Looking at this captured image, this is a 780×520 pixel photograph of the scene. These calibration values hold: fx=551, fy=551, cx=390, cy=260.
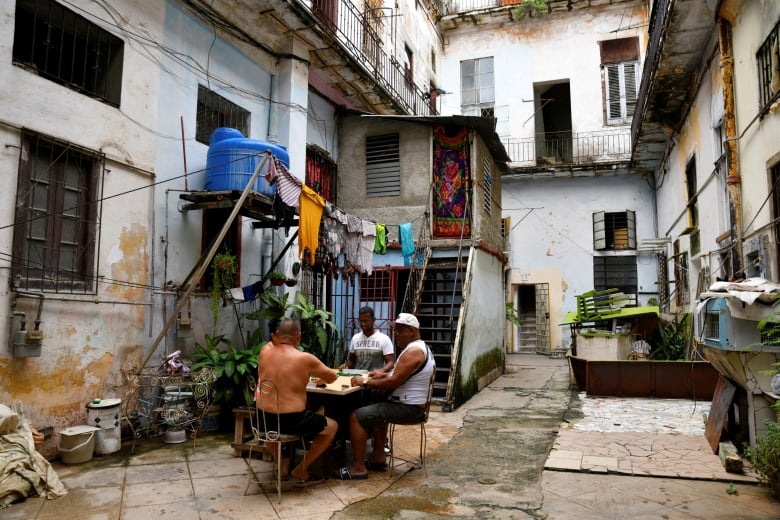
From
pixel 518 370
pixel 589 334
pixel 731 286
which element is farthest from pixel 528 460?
pixel 518 370

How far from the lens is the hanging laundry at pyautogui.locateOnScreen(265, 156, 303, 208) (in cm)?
741

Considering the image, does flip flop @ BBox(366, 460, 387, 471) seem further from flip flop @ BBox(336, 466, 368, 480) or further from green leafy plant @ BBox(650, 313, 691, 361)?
green leafy plant @ BBox(650, 313, 691, 361)

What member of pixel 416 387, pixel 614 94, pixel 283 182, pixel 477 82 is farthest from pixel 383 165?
pixel 614 94

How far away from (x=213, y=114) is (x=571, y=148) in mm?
15364

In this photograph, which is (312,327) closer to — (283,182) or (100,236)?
(283,182)

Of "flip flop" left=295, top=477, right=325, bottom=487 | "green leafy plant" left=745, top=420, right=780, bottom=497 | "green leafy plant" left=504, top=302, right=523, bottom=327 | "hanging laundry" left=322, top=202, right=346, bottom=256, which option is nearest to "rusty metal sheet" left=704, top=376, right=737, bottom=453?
"green leafy plant" left=745, top=420, right=780, bottom=497

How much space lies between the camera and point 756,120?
7469mm

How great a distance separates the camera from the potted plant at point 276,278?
8862 millimetres

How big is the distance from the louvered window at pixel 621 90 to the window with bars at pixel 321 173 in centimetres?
1220

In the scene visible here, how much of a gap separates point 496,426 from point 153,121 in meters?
6.37

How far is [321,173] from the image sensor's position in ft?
38.8

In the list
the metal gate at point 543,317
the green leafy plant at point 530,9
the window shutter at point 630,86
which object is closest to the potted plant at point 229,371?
the metal gate at point 543,317

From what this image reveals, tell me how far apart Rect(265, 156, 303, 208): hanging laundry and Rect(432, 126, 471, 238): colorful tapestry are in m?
4.97

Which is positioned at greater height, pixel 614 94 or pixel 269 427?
Result: pixel 614 94
